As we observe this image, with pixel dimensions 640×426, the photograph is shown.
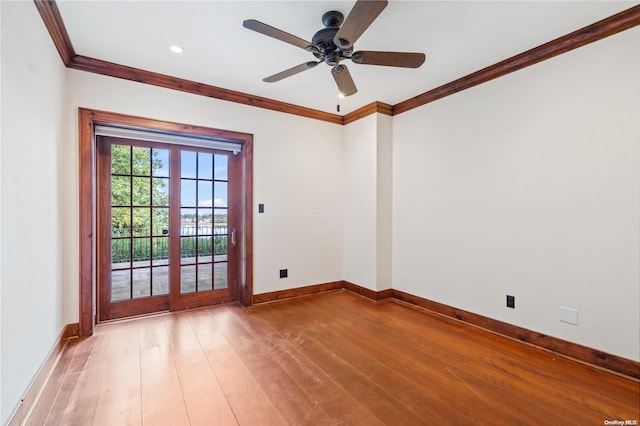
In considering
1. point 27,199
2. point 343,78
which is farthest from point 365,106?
point 27,199

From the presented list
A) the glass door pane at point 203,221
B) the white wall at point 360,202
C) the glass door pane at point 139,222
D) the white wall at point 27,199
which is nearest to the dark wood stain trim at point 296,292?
the white wall at point 360,202

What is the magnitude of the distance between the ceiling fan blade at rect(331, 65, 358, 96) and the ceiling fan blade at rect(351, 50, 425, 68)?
0.57ft

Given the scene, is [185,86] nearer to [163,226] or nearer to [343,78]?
[163,226]

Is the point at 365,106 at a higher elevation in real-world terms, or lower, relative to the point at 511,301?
higher

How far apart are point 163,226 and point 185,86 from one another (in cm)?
165

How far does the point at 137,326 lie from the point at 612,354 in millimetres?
4246

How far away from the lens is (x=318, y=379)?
6.95 feet

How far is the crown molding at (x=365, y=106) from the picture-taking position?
218cm

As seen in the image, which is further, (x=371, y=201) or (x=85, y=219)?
(x=371, y=201)

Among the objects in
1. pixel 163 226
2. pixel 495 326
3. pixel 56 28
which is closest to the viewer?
pixel 56 28

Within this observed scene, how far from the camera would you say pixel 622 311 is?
219 cm

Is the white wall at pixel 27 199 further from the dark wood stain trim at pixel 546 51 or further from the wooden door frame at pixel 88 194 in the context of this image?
the dark wood stain trim at pixel 546 51

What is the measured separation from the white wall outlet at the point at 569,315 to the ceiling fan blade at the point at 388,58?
239 cm

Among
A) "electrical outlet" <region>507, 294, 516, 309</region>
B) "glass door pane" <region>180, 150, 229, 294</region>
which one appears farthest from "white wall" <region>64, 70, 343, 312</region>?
"electrical outlet" <region>507, 294, 516, 309</region>
